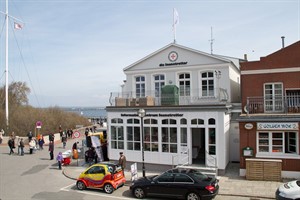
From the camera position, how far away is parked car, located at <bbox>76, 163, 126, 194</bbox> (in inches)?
617

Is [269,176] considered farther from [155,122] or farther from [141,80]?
[141,80]

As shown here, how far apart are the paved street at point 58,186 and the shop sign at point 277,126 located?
306cm

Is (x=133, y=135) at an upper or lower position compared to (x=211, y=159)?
upper

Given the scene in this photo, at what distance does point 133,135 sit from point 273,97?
9.58 m

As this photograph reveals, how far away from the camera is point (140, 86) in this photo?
2375 cm

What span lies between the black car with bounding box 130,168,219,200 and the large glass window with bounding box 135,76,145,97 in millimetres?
9838

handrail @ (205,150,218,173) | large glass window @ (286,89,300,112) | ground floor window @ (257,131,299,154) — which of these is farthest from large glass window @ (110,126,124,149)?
large glass window @ (286,89,300,112)

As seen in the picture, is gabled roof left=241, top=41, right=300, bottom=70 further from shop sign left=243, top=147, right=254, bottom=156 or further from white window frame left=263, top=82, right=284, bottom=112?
shop sign left=243, top=147, right=254, bottom=156

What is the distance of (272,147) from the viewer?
57.1ft

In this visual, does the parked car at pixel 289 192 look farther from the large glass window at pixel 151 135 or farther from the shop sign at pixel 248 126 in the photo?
the large glass window at pixel 151 135

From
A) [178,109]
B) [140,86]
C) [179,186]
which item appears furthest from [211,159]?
[140,86]

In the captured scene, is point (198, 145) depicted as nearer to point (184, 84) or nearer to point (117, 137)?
point (184, 84)

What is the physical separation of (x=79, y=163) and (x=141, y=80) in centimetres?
814

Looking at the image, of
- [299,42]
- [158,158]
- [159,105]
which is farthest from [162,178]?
[299,42]
